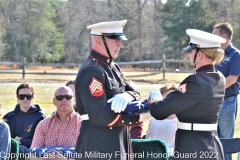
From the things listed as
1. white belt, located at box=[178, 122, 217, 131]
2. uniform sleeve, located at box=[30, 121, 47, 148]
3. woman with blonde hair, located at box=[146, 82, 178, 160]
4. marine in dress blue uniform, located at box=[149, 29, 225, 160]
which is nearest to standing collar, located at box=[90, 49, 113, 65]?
marine in dress blue uniform, located at box=[149, 29, 225, 160]

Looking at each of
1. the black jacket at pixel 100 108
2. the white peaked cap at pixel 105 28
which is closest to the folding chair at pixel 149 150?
the black jacket at pixel 100 108

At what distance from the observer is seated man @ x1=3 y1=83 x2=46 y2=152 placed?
6.07 metres

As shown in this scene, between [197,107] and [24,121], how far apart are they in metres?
2.92

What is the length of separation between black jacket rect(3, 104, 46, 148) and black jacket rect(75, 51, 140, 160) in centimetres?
224

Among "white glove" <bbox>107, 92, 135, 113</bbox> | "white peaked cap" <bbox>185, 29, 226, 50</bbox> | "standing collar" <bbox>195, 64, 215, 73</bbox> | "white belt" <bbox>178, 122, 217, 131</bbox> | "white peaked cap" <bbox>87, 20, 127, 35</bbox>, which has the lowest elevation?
"white belt" <bbox>178, 122, 217, 131</bbox>

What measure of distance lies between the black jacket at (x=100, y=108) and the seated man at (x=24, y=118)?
2178 mm

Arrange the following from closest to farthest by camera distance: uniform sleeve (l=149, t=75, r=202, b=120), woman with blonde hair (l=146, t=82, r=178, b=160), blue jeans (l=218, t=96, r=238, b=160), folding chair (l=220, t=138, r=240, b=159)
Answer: uniform sleeve (l=149, t=75, r=202, b=120)
folding chair (l=220, t=138, r=240, b=159)
woman with blonde hair (l=146, t=82, r=178, b=160)
blue jeans (l=218, t=96, r=238, b=160)

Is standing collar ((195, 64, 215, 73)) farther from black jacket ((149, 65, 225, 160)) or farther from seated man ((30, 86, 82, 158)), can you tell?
seated man ((30, 86, 82, 158))

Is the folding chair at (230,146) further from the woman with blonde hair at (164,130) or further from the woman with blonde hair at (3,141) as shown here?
the woman with blonde hair at (3,141)

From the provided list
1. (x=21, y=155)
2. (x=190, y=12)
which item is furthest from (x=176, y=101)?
(x=190, y=12)

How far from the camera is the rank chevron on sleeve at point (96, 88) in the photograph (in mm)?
3703

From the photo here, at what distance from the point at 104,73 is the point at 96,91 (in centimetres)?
20

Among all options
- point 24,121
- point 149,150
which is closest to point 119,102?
point 149,150

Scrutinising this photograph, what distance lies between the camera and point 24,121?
618 centimetres
